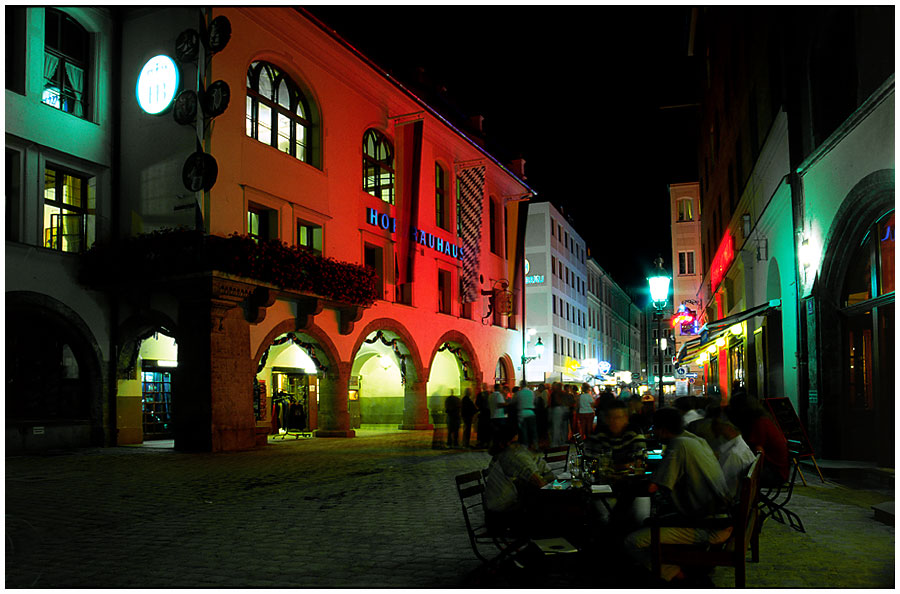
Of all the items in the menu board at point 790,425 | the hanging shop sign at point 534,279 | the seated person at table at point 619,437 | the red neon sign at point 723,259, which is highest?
the hanging shop sign at point 534,279

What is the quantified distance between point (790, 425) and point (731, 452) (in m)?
6.75

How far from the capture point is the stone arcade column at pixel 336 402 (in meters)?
24.3

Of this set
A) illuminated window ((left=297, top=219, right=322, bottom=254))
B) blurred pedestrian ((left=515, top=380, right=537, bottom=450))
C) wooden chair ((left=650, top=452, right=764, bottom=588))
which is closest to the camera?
wooden chair ((left=650, top=452, right=764, bottom=588))

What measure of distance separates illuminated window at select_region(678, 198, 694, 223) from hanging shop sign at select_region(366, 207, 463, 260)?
84.6ft

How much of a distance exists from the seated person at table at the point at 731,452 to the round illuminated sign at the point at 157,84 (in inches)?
666

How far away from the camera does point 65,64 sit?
2006cm

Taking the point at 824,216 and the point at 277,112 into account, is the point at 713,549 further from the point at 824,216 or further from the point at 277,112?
the point at 277,112

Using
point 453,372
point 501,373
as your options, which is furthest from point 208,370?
point 501,373

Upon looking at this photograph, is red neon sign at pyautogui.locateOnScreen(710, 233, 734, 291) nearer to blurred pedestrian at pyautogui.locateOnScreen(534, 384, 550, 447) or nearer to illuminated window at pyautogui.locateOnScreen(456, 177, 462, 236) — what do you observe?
blurred pedestrian at pyautogui.locateOnScreen(534, 384, 550, 447)

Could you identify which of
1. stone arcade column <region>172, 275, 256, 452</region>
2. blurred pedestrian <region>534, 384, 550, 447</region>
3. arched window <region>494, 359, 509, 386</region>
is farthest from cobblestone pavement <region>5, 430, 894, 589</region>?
arched window <region>494, 359, 509, 386</region>

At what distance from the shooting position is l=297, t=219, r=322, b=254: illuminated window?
925 inches

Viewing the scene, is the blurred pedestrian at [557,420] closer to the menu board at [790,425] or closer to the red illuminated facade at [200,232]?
the menu board at [790,425]

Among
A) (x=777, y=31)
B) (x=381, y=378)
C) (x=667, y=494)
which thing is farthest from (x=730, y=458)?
(x=381, y=378)

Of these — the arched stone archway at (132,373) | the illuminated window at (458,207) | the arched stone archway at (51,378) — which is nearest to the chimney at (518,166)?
the illuminated window at (458,207)
